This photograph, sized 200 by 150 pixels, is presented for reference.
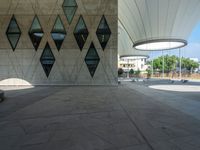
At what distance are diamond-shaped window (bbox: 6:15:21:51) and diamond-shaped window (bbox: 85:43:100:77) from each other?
8255mm

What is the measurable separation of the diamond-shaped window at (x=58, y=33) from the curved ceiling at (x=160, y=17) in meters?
11.2

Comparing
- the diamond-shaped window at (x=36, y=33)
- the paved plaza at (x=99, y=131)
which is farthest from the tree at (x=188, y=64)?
the paved plaza at (x=99, y=131)

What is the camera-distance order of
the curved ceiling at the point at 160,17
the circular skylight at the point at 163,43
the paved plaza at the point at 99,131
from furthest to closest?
the circular skylight at the point at 163,43, the curved ceiling at the point at 160,17, the paved plaza at the point at 99,131

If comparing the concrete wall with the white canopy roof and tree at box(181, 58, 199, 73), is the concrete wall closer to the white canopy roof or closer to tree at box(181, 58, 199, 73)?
the white canopy roof

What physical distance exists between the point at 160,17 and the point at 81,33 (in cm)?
1524

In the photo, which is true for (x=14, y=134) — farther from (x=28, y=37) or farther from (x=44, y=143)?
(x=28, y=37)

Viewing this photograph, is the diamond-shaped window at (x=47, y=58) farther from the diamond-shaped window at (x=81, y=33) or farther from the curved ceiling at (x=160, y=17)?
the curved ceiling at (x=160, y=17)

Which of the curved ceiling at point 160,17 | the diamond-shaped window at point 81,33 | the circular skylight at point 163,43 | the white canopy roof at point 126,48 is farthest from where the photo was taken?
the white canopy roof at point 126,48

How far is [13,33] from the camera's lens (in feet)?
63.8

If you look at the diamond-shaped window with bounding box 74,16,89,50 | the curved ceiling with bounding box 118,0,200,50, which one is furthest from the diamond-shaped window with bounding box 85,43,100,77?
the curved ceiling with bounding box 118,0,200,50

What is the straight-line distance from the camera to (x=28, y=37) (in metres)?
19.4

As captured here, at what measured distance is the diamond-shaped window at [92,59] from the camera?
63.1ft

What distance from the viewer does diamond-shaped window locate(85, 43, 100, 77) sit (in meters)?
19.2

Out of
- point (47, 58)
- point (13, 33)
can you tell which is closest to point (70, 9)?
point (47, 58)
